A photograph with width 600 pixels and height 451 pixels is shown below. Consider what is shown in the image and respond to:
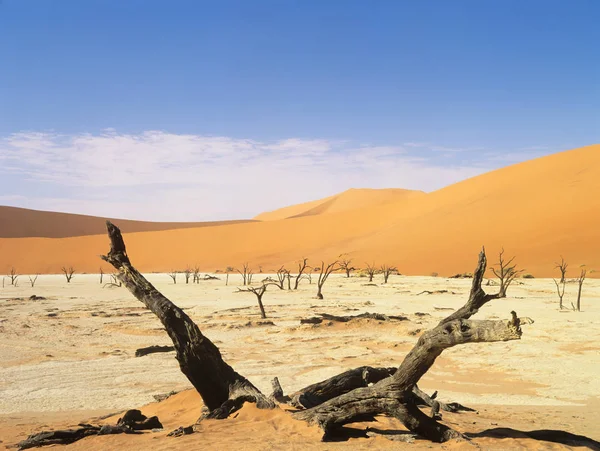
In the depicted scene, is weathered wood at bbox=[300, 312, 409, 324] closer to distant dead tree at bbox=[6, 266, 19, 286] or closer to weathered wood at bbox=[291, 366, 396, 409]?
weathered wood at bbox=[291, 366, 396, 409]

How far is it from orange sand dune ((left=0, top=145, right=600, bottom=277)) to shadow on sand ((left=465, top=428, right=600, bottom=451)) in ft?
113

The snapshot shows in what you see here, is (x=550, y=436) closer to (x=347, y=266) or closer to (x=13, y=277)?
(x=13, y=277)

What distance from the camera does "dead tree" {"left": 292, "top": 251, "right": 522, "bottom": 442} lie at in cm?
482

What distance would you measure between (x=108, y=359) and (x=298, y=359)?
12.5 ft

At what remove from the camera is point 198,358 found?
6273mm

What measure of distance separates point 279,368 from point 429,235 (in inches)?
2042

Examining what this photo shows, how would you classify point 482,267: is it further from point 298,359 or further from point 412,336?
point 412,336

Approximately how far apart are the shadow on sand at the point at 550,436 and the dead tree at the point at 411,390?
484mm

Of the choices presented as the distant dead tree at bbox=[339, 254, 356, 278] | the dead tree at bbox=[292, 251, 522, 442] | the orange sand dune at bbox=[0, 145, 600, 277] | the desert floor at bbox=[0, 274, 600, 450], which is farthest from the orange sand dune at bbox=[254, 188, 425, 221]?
the dead tree at bbox=[292, 251, 522, 442]

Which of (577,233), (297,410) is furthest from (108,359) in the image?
(577,233)

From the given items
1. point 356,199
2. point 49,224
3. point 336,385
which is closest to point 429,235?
point 336,385

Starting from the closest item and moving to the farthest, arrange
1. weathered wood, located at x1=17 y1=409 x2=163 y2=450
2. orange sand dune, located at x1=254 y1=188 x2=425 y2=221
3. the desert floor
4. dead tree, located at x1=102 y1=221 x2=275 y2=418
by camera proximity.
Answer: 1. weathered wood, located at x1=17 y1=409 x2=163 y2=450
2. the desert floor
3. dead tree, located at x1=102 y1=221 x2=275 y2=418
4. orange sand dune, located at x1=254 y1=188 x2=425 y2=221

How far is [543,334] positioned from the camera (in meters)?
13.6

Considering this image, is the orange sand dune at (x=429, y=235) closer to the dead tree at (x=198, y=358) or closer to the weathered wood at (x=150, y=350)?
the weathered wood at (x=150, y=350)
